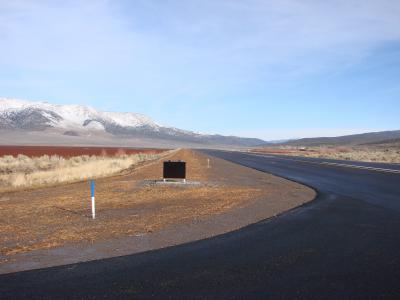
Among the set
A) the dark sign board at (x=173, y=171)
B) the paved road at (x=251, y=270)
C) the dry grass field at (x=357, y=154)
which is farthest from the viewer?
the dry grass field at (x=357, y=154)

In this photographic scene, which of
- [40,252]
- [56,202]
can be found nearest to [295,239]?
[40,252]

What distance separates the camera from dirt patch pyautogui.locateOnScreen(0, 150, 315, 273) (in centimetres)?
1089

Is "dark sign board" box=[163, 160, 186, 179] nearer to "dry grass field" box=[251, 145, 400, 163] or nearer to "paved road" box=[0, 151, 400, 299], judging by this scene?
"paved road" box=[0, 151, 400, 299]

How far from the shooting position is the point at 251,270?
24.9 ft

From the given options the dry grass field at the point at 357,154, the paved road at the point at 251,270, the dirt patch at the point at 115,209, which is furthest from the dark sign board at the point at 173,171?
the dry grass field at the point at 357,154

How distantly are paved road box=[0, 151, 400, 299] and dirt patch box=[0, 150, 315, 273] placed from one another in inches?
64.3

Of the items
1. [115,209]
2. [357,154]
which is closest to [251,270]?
[115,209]

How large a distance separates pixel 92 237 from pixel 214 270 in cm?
408

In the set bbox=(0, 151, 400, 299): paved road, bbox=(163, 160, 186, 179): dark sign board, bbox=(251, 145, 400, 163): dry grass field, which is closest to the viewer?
bbox=(0, 151, 400, 299): paved road

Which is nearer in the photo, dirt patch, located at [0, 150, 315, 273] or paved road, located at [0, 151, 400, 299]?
paved road, located at [0, 151, 400, 299]

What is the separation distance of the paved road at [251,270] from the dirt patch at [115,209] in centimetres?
163

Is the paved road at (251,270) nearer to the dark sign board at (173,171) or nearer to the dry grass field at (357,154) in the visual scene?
the dark sign board at (173,171)

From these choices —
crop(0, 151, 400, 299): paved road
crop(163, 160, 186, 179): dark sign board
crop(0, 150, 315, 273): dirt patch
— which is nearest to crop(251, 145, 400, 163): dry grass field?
crop(163, 160, 186, 179): dark sign board

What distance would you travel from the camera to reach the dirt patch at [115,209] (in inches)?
429
